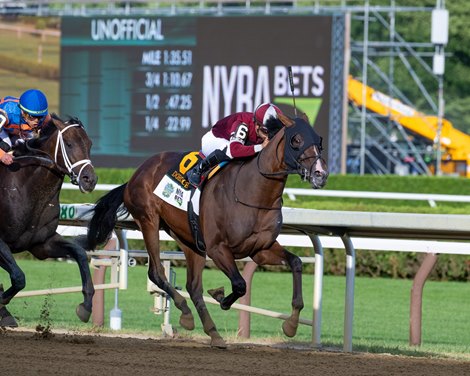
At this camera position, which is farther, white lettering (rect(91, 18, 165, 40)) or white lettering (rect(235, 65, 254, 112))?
white lettering (rect(91, 18, 165, 40))

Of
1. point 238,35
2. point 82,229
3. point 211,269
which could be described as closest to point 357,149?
point 238,35

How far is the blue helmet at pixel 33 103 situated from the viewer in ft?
22.5

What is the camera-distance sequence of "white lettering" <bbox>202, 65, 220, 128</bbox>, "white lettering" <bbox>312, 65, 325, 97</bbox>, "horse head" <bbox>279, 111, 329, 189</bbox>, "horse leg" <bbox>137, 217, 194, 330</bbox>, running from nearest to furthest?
"horse head" <bbox>279, 111, 329, 189</bbox>
"horse leg" <bbox>137, 217, 194, 330</bbox>
"white lettering" <bbox>312, 65, 325, 97</bbox>
"white lettering" <bbox>202, 65, 220, 128</bbox>

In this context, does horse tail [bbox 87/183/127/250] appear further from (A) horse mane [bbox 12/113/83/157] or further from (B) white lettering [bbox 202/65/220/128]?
(B) white lettering [bbox 202/65/220/128]

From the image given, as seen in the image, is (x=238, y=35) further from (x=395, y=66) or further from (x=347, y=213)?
(x=395, y=66)

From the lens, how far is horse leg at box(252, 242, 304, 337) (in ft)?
21.5

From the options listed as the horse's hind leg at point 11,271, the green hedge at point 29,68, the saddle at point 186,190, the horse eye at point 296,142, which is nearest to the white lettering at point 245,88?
the green hedge at point 29,68

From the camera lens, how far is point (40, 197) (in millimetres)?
6953

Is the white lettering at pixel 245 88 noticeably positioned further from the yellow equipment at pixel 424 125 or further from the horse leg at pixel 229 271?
the horse leg at pixel 229 271

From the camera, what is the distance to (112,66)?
57.0 feet

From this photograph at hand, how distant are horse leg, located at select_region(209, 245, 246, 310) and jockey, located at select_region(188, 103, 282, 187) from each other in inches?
21.3

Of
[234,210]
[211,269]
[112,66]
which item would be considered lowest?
[211,269]

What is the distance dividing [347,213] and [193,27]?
10883 mm

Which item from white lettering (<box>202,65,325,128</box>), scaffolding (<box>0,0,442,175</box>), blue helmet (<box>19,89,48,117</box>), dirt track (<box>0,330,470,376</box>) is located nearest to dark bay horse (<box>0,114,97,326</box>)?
blue helmet (<box>19,89,48,117</box>)
